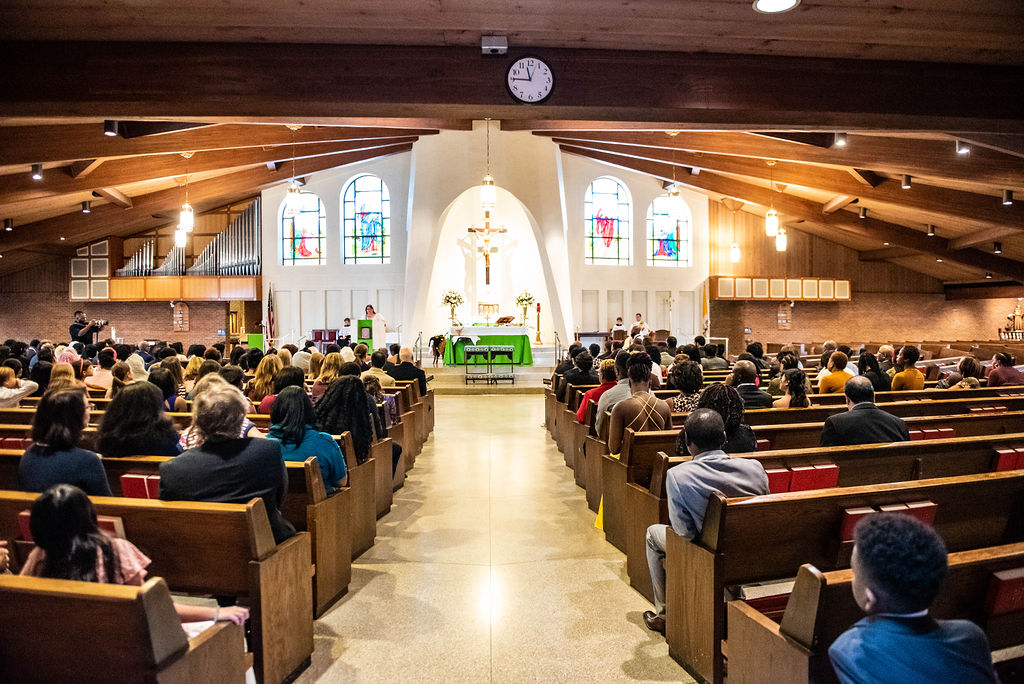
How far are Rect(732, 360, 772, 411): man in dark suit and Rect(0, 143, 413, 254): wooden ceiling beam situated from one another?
11120 mm

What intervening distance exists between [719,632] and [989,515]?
122 centimetres

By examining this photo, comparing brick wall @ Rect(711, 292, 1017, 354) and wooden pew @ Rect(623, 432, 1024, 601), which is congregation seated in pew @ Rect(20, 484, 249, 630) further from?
brick wall @ Rect(711, 292, 1017, 354)

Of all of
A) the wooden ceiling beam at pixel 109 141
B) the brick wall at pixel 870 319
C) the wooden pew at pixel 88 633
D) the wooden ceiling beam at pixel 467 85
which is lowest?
the wooden pew at pixel 88 633

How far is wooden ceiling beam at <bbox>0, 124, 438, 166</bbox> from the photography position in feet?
18.9

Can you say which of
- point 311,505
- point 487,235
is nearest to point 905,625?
point 311,505

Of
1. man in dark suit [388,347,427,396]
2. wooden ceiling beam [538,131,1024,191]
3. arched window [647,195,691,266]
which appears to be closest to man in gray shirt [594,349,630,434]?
man in dark suit [388,347,427,396]

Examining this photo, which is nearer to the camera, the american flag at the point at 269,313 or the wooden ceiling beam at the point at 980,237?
the wooden ceiling beam at the point at 980,237

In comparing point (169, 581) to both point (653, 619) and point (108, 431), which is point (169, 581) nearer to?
point (108, 431)

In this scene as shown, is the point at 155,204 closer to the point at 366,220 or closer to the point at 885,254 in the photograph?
the point at 366,220

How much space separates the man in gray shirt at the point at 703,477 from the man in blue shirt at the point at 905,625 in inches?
38.9

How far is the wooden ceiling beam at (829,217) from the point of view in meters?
12.5

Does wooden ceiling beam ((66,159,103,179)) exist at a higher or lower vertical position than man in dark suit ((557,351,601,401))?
higher

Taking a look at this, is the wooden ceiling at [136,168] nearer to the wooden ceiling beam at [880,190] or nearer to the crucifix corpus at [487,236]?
the crucifix corpus at [487,236]

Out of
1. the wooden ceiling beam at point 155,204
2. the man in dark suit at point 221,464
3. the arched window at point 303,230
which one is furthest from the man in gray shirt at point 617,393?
the arched window at point 303,230
